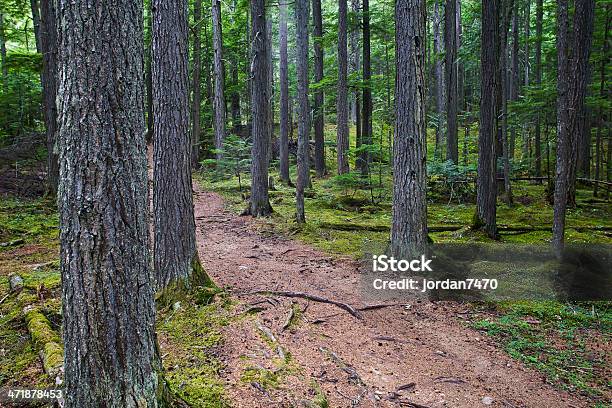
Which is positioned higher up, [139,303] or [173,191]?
[173,191]

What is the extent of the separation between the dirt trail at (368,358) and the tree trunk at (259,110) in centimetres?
511

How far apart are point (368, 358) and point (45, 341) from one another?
324 cm

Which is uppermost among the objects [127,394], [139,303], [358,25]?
[358,25]

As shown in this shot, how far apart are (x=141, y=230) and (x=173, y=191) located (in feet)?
9.99

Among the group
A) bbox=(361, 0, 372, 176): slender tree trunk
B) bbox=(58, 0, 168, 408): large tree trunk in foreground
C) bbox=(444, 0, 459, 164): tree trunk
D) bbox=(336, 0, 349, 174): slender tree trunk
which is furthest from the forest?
bbox=(361, 0, 372, 176): slender tree trunk

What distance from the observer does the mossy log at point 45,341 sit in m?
3.71

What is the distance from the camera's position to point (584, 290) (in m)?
6.27

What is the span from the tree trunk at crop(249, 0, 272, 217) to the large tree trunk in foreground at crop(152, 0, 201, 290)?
5.93 meters

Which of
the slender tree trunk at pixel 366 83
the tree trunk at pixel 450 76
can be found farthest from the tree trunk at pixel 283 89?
the tree trunk at pixel 450 76

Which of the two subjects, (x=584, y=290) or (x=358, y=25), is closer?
(x=584, y=290)

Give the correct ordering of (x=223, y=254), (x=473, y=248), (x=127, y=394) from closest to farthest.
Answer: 1. (x=127, y=394)
2. (x=473, y=248)
3. (x=223, y=254)

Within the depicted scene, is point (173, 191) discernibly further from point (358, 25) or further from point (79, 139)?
point (358, 25)

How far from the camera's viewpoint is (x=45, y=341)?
13.8ft

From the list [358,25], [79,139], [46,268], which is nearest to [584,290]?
[79,139]
